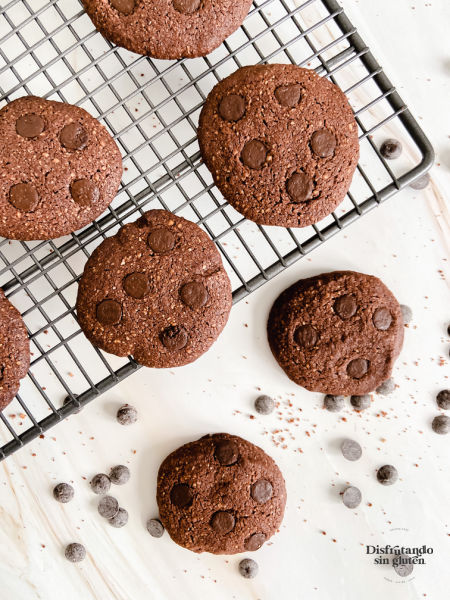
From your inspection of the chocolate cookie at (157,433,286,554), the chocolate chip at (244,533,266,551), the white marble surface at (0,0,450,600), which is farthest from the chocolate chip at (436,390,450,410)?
the chocolate chip at (244,533,266,551)

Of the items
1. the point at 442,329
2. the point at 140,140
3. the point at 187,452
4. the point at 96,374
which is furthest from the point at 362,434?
the point at 140,140

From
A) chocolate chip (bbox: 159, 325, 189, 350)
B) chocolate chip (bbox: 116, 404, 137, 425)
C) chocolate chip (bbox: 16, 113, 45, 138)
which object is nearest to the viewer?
chocolate chip (bbox: 16, 113, 45, 138)

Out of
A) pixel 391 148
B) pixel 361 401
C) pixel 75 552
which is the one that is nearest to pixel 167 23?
pixel 391 148

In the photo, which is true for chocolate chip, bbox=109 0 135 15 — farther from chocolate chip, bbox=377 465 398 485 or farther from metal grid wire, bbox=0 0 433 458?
chocolate chip, bbox=377 465 398 485

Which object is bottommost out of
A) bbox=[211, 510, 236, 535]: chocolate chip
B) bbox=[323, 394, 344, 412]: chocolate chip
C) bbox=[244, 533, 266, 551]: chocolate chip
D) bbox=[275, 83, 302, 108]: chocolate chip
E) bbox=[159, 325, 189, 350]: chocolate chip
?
bbox=[244, 533, 266, 551]: chocolate chip

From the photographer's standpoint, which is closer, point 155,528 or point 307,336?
point 307,336

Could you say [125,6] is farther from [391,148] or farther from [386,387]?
[386,387]

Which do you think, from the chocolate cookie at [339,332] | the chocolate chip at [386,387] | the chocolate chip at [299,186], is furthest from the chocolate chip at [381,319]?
the chocolate chip at [299,186]

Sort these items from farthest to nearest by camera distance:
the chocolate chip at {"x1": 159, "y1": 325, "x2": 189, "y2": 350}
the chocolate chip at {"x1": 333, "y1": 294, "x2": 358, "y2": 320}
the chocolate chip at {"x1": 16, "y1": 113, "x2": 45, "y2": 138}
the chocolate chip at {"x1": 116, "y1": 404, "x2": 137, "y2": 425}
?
the chocolate chip at {"x1": 116, "y1": 404, "x2": 137, "y2": 425} → the chocolate chip at {"x1": 333, "y1": 294, "x2": 358, "y2": 320} → the chocolate chip at {"x1": 159, "y1": 325, "x2": 189, "y2": 350} → the chocolate chip at {"x1": 16, "y1": 113, "x2": 45, "y2": 138}
